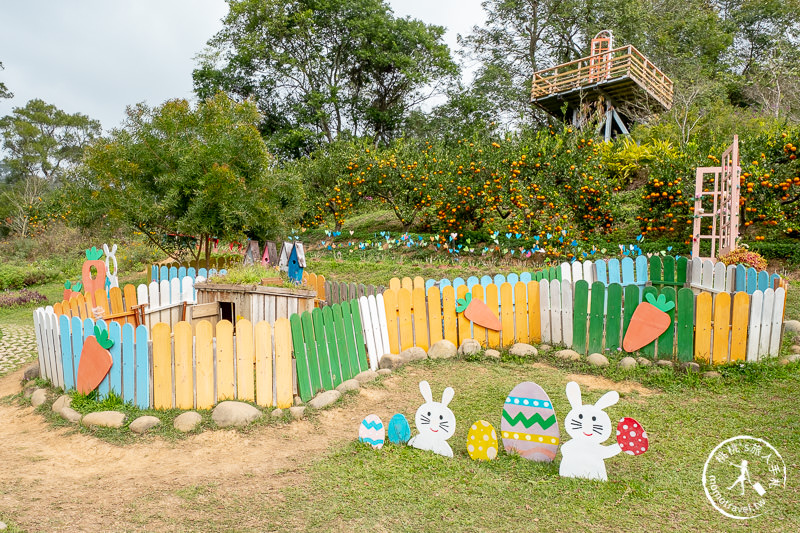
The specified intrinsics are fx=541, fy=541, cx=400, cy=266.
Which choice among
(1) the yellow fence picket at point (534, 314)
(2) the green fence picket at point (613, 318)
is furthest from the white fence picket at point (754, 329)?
(1) the yellow fence picket at point (534, 314)

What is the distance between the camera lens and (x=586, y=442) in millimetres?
3576

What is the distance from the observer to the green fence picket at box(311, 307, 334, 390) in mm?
5465

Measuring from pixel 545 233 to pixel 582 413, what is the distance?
9057mm

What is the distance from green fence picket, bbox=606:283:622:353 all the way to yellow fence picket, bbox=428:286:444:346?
6.55ft

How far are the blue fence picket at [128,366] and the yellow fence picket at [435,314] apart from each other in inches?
131

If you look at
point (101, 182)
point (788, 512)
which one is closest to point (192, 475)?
point (788, 512)

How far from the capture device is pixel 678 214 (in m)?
12.0

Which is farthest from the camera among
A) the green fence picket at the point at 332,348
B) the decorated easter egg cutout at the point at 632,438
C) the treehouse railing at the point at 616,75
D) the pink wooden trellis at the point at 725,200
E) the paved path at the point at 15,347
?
the treehouse railing at the point at 616,75

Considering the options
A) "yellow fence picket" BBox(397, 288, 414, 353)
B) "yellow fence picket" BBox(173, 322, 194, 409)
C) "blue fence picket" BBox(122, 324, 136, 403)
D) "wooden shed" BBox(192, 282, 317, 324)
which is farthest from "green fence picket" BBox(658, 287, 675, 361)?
"blue fence picket" BBox(122, 324, 136, 403)

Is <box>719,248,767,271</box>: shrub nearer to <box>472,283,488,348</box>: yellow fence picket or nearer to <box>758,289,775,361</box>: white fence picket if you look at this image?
<box>758,289,775,361</box>: white fence picket

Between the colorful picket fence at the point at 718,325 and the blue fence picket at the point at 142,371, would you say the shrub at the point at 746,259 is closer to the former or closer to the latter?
the colorful picket fence at the point at 718,325

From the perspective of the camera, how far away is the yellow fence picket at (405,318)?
6.59m

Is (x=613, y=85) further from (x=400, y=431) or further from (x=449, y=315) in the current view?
(x=400, y=431)

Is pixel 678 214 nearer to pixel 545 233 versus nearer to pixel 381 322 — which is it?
pixel 545 233
